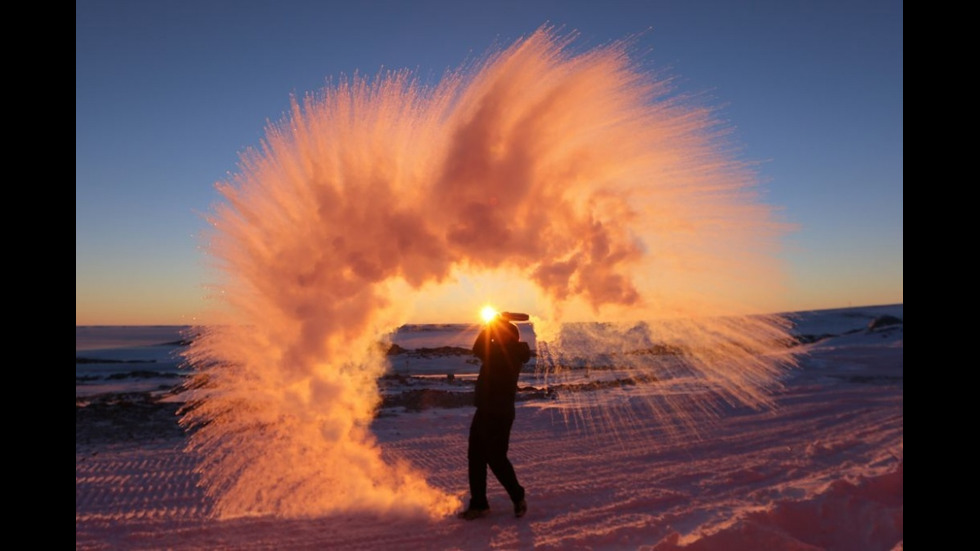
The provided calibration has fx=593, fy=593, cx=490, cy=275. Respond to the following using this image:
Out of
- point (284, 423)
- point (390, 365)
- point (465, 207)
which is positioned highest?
point (465, 207)

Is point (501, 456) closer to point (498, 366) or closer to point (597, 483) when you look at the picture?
point (498, 366)

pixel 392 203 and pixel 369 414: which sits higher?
pixel 392 203

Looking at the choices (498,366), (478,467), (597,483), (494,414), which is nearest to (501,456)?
(478,467)

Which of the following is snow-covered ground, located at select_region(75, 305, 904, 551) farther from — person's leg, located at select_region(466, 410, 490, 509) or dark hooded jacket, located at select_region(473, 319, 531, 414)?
dark hooded jacket, located at select_region(473, 319, 531, 414)

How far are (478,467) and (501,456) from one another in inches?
10.8

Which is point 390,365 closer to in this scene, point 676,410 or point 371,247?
point 676,410

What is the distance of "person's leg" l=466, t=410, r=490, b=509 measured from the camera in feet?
18.3

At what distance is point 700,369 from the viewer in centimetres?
2173

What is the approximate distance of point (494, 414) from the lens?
5645 mm

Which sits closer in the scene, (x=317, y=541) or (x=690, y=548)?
(x=690, y=548)

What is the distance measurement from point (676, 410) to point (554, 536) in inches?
320

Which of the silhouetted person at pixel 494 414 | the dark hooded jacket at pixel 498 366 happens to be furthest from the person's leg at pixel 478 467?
the dark hooded jacket at pixel 498 366
